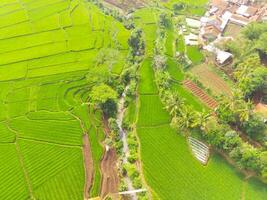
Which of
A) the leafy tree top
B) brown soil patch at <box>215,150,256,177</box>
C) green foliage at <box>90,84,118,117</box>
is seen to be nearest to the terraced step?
brown soil patch at <box>215,150,256,177</box>

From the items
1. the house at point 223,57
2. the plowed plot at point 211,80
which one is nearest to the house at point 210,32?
the house at point 223,57

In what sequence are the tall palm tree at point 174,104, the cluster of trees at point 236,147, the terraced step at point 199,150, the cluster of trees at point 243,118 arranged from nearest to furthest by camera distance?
the cluster of trees at point 236,147
the terraced step at point 199,150
the cluster of trees at point 243,118
the tall palm tree at point 174,104

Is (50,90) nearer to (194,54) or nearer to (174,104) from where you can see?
(174,104)

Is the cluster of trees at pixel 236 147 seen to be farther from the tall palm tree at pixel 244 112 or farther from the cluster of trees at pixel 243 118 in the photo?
the tall palm tree at pixel 244 112

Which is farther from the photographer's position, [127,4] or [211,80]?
[127,4]

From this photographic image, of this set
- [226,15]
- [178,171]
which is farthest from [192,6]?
[178,171]
